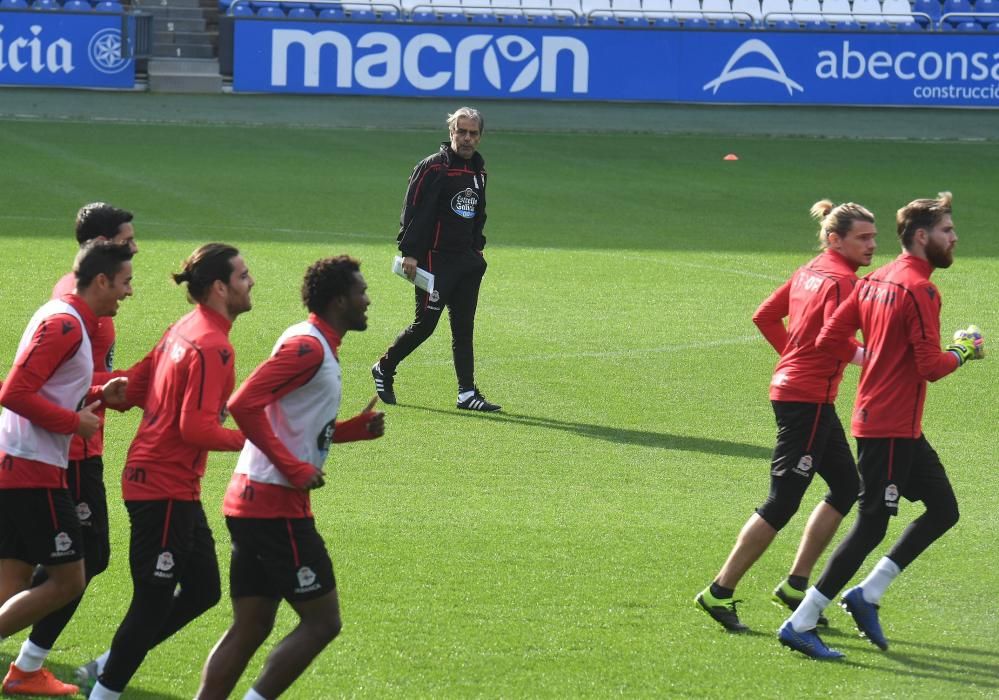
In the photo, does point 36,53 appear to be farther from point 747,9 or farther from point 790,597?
point 790,597

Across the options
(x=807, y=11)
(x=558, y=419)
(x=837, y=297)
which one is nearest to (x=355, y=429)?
(x=837, y=297)

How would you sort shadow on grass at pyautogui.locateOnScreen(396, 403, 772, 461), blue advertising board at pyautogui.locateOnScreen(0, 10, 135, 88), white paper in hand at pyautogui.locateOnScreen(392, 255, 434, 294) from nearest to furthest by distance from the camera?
shadow on grass at pyautogui.locateOnScreen(396, 403, 772, 461) → white paper in hand at pyautogui.locateOnScreen(392, 255, 434, 294) → blue advertising board at pyautogui.locateOnScreen(0, 10, 135, 88)

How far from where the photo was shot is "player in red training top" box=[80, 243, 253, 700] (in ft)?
16.6

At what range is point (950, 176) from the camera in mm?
23359

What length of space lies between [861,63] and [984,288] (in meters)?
13.5

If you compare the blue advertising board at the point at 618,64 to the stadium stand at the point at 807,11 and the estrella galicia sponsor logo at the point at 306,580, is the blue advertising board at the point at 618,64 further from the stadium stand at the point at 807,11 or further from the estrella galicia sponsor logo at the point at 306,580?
the estrella galicia sponsor logo at the point at 306,580

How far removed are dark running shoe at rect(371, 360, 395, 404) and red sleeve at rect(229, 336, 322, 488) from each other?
5.87 m

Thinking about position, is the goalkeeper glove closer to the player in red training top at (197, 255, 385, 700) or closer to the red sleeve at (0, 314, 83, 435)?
the player in red training top at (197, 255, 385, 700)

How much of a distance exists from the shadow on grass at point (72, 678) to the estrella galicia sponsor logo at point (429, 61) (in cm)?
2206

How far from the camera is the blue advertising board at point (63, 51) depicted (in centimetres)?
2598

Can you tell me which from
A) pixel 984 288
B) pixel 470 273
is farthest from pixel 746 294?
pixel 470 273

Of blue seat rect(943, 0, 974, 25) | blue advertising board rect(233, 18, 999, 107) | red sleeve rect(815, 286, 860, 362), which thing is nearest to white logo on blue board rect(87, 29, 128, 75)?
blue advertising board rect(233, 18, 999, 107)

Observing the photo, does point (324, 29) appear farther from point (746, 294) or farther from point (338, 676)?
point (338, 676)

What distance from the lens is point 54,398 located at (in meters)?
5.37
